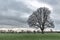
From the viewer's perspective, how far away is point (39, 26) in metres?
93.5

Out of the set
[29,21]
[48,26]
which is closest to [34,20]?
[29,21]

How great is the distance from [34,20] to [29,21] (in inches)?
119

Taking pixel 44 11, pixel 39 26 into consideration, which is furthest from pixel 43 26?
pixel 44 11

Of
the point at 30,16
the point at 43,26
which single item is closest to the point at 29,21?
the point at 30,16

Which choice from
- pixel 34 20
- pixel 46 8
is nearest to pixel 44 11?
pixel 46 8

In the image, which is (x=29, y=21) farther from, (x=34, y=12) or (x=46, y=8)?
(x=46, y=8)

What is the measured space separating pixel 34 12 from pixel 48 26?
11.3 metres

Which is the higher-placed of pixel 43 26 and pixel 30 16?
pixel 30 16

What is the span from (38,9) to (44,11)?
3678 mm

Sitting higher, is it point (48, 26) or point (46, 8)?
point (46, 8)

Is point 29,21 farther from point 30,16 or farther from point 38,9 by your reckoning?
point 38,9

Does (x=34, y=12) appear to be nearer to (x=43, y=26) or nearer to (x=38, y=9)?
(x=38, y=9)

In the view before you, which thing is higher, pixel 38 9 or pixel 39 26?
pixel 38 9

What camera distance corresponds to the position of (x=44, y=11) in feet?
306
